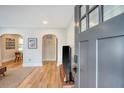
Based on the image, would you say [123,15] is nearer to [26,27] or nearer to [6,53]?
[26,27]

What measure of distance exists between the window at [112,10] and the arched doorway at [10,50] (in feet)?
31.4

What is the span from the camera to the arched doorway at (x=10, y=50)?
10258mm

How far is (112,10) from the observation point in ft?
3.09

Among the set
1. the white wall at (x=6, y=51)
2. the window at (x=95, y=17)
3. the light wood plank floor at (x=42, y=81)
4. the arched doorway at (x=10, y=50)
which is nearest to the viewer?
the window at (x=95, y=17)

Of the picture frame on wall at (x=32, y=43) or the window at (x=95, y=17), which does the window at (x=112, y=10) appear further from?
the picture frame on wall at (x=32, y=43)

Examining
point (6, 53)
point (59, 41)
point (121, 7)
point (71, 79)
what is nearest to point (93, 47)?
point (121, 7)

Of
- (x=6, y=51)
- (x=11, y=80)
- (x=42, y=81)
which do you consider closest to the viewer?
(x=42, y=81)

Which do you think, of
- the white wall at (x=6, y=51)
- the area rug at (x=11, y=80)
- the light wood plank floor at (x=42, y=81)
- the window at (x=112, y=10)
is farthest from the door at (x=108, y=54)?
the white wall at (x=6, y=51)

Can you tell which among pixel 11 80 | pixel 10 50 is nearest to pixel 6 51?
pixel 10 50

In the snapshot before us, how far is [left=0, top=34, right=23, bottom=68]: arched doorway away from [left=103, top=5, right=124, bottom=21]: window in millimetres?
9577

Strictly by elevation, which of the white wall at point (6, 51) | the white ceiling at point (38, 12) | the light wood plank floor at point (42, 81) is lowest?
the light wood plank floor at point (42, 81)

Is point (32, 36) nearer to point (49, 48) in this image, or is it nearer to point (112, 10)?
point (49, 48)

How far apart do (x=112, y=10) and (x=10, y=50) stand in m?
11.7

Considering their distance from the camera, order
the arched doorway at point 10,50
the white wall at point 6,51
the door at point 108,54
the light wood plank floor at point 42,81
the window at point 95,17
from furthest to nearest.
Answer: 1. the white wall at point 6,51
2. the arched doorway at point 10,50
3. the light wood plank floor at point 42,81
4. the window at point 95,17
5. the door at point 108,54
